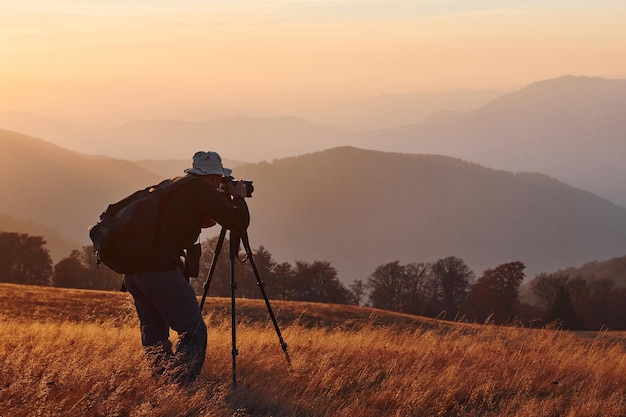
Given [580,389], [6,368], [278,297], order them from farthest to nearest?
[278,297] < [580,389] < [6,368]

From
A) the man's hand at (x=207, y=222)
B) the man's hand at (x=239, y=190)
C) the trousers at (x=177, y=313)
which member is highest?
the man's hand at (x=239, y=190)

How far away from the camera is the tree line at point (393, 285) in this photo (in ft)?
222

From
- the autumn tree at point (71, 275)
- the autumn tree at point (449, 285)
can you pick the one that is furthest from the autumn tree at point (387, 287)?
the autumn tree at point (71, 275)

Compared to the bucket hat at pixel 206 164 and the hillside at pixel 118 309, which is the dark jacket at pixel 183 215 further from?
the hillside at pixel 118 309

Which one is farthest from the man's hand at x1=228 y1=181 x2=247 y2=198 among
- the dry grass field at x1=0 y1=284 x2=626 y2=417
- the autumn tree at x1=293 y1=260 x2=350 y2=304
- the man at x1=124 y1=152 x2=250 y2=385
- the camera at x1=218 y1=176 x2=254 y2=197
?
the autumn tree at x1=293 y1=260 x2=350 y2=304

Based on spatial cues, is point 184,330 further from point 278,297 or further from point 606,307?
point 606,307

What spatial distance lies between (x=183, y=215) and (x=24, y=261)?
6571 centimetres

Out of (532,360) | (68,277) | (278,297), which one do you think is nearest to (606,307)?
(278,297)

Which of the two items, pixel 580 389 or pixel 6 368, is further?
pixel 580 389

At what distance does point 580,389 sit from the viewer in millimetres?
8875

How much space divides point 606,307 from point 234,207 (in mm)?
88229

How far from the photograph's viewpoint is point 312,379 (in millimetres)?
8180

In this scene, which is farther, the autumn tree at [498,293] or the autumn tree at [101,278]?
the autumn tree at [498,293]

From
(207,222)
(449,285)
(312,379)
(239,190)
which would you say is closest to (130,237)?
(207,222)
